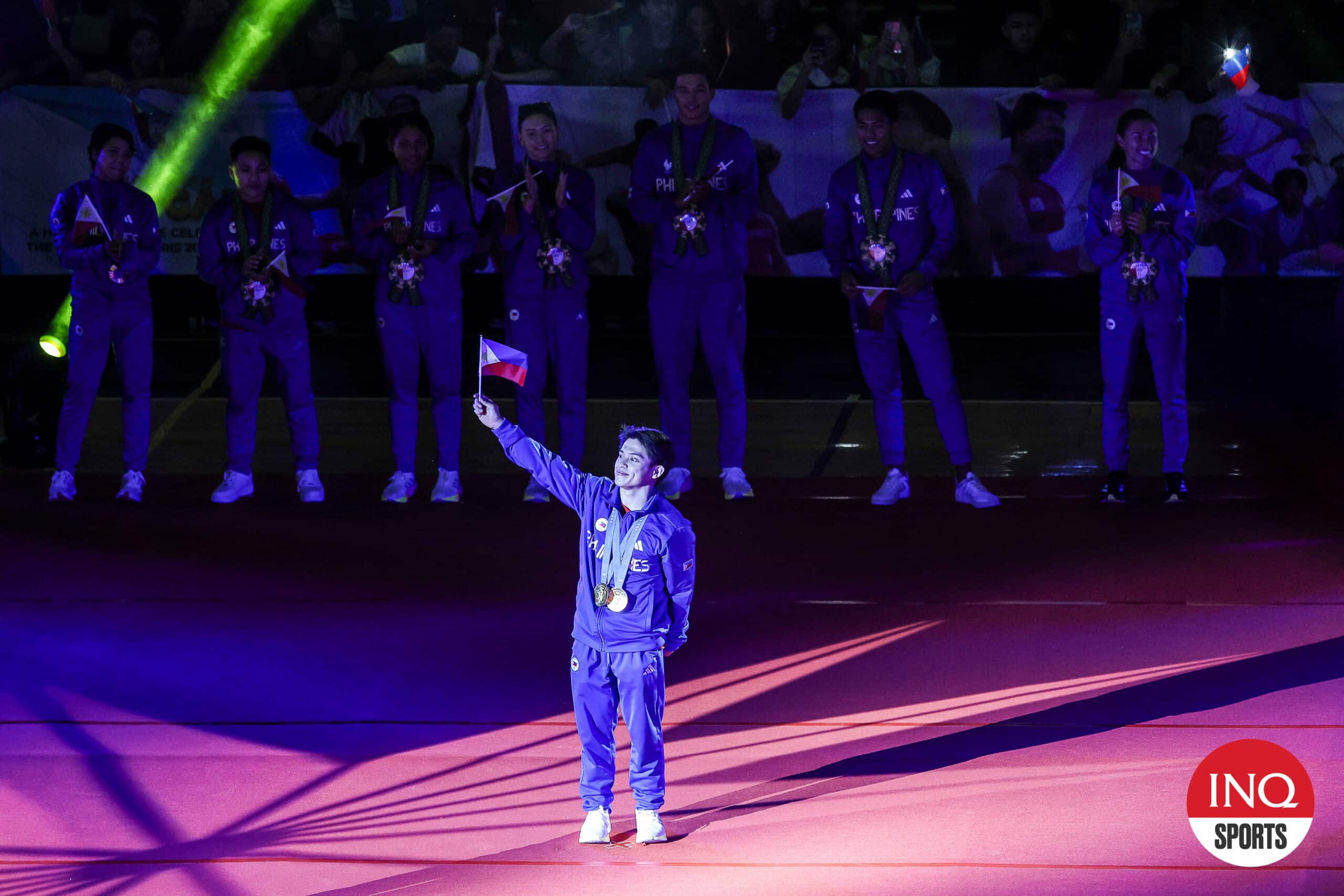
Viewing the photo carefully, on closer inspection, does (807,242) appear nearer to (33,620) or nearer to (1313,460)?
(1313,460)

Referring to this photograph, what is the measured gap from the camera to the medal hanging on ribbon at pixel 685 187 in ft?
29.5

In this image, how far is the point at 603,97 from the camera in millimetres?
14492

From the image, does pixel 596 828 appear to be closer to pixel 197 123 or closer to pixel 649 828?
pixel 649 828

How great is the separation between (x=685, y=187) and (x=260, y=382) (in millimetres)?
2647

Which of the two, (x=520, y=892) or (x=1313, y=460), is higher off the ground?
(x=1313, y=460)

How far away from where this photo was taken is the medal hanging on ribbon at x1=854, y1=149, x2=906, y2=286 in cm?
884

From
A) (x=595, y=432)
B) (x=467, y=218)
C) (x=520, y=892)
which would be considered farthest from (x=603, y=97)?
(x=520, y=892)

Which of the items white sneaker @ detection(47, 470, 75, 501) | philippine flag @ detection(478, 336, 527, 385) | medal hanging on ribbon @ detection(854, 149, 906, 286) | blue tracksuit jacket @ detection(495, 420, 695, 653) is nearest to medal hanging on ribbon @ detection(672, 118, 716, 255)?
medal hanging on ribbon @ detection(854, 149, 906, 286)

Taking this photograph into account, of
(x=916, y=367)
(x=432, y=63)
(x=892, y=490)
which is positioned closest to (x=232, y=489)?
(x=892, y=490)

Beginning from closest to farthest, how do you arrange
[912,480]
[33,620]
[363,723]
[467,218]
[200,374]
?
1. [363,723]
2. [33,620]
3. [467,218]
4. [912,480]
5. [200,374]

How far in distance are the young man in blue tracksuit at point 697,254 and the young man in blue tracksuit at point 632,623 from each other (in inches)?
182

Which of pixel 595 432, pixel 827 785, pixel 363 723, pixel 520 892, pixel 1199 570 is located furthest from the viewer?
pixel 595 432

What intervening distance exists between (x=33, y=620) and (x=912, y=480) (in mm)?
5253

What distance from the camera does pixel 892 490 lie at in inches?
360
